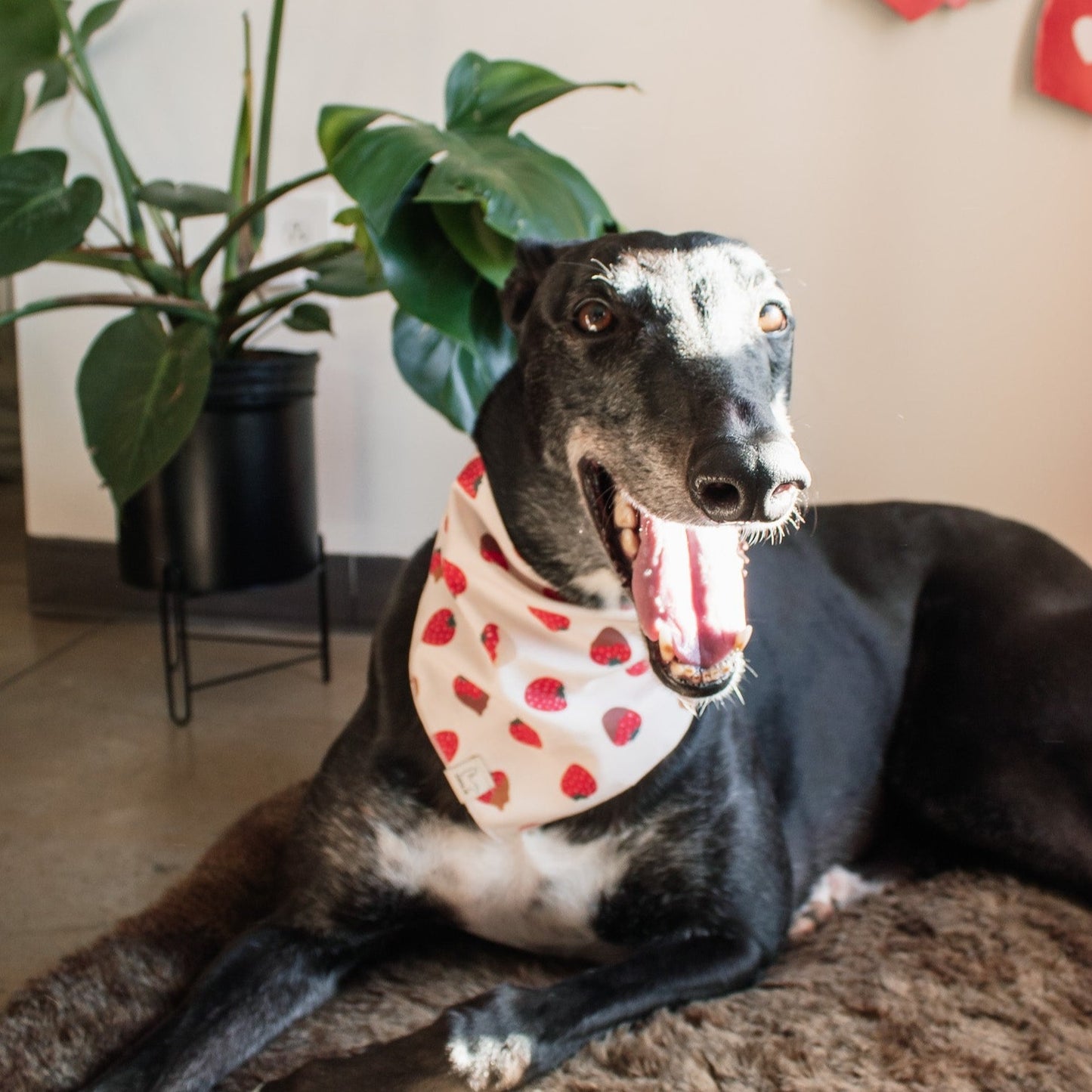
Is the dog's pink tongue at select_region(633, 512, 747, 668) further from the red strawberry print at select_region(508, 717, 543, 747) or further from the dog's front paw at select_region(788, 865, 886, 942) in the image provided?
the dog's front paw at select_region(788, 865, 886, 942)

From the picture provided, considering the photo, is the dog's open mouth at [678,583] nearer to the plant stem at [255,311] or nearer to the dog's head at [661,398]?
the dog's head at [661,398]

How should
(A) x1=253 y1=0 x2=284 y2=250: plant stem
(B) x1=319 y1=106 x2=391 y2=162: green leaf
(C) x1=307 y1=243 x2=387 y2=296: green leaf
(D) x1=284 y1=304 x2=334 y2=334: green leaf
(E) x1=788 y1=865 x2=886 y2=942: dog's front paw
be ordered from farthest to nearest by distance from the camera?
1. (D) x1=284 y1=304 x2=334 y2=334: green leaf
2. (A) x1=253 y1=0 x2=284 y2=250: plant stem
3. (C) x1=307 y1=243 x2=387 y2=296: green leaf
4. (B) x1=319 y1=106 x2=391 y2=162: green leaf
5. (E) x1=788 y1=865 x2=886 y2=942: dog's front paw

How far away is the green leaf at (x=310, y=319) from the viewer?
8.15 ft

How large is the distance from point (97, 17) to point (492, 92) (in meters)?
1.04

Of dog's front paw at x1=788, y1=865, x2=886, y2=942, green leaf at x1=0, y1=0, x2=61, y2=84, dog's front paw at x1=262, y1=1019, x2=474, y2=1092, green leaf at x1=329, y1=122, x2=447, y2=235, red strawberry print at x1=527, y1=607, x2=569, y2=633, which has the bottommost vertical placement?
dog's front paw at x1=788, y1=865, x2=886, y2=942

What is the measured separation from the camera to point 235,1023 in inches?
52.9

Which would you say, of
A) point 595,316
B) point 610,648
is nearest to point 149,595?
point 610,648

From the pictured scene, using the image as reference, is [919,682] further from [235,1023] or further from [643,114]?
[643,114]

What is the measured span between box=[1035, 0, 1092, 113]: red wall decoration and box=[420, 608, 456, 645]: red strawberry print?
6.18ft

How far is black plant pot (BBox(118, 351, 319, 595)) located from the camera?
242cm

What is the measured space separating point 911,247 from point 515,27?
3.33 feet

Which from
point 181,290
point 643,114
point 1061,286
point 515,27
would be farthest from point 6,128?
point 1061,286

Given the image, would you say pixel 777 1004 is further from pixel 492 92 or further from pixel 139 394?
pixel 492 92

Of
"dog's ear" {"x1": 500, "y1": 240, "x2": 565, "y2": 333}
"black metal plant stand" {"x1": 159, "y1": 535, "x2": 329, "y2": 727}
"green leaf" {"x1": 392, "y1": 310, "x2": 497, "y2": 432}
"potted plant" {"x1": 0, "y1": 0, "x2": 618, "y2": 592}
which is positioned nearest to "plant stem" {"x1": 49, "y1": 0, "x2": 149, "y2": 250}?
"potted plant" {"x1": 0, "y1": 0, "x2": 618, "y2": 592}
